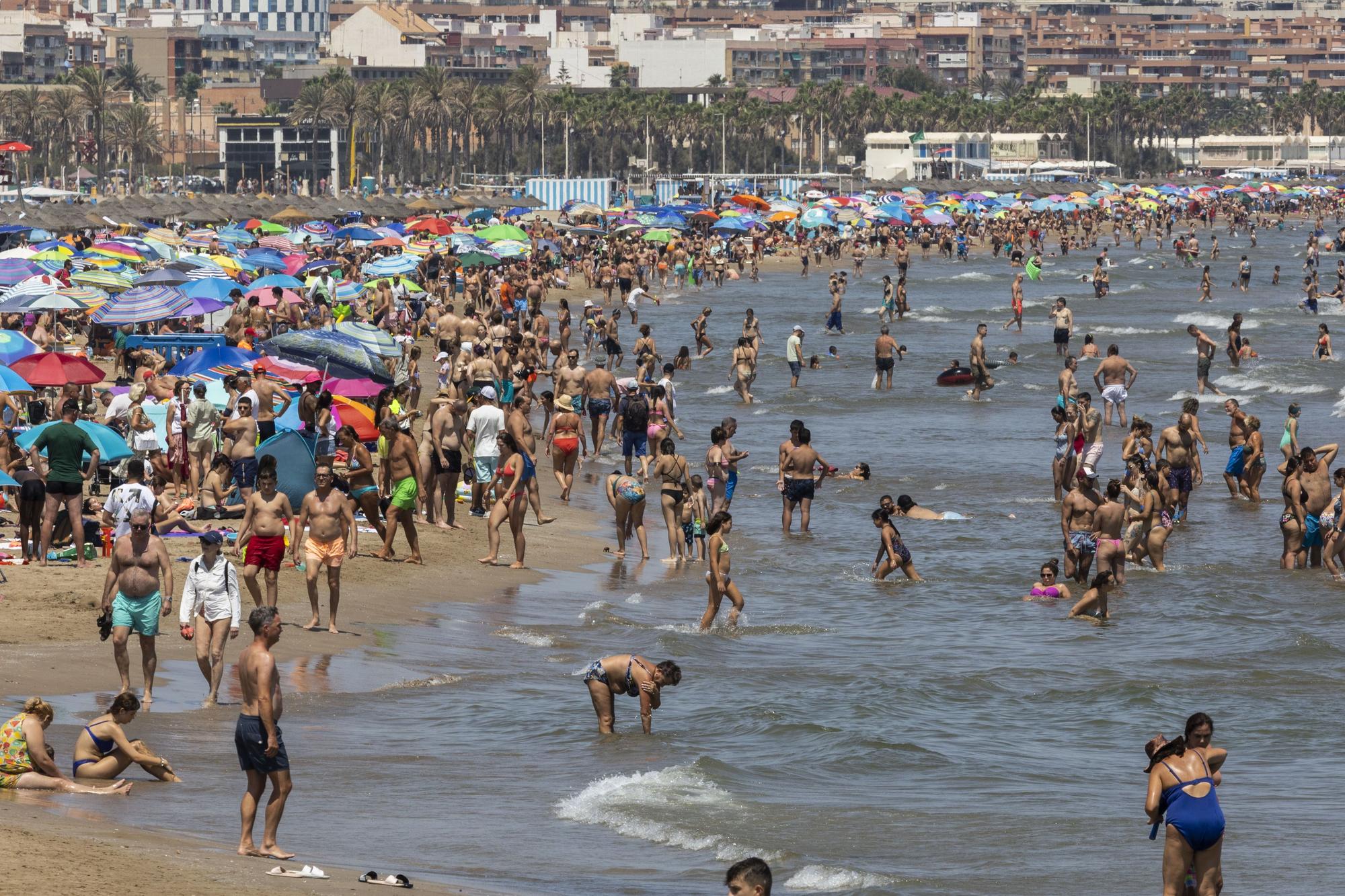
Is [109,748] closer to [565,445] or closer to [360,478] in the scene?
[360,478]

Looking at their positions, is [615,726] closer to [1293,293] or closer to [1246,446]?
[1246,446]

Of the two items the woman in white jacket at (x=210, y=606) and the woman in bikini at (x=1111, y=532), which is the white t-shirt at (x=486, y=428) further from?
the woman in white jacket at (x=210, y=606)

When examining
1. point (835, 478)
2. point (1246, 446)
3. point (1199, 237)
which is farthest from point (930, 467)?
point (1199, 237)

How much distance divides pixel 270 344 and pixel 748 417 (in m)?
10.2

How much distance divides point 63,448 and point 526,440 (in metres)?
4.56

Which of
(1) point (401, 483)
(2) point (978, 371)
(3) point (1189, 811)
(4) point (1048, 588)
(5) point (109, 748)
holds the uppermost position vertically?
(1) point (401, 483)

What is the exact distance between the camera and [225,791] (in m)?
9.37

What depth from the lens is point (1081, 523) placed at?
15.8 meters

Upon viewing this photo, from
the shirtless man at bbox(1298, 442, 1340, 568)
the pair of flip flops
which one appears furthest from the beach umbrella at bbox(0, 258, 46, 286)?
the pair of flip flops

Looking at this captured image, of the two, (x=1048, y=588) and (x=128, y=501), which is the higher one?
(x=128, y=501)

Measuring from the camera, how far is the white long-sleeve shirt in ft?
34.2

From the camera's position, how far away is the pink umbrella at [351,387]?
1848 centimetres

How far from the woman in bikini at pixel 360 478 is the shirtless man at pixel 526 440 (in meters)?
1.39

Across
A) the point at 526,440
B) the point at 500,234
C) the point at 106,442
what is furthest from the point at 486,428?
the point at 500,234
